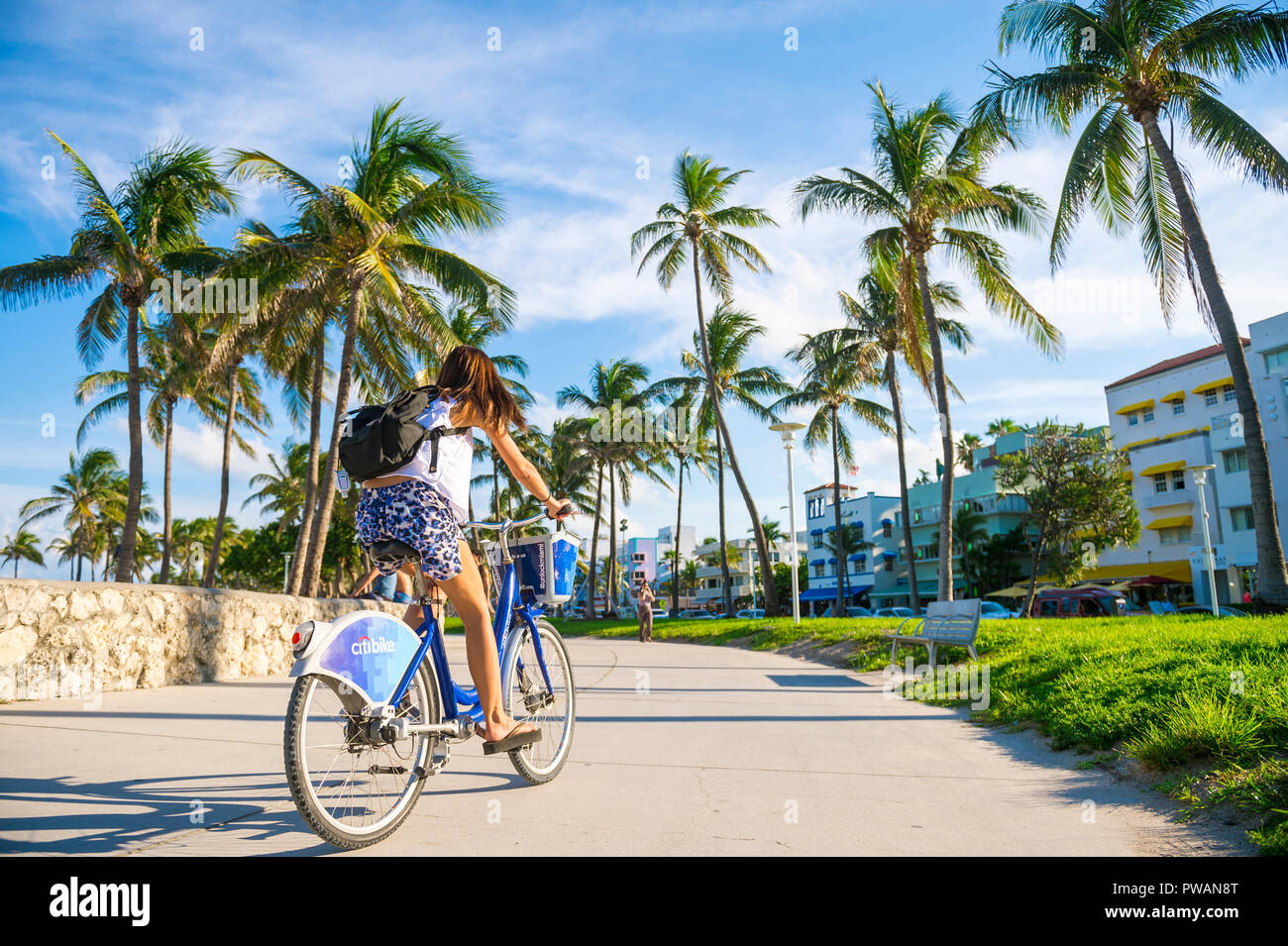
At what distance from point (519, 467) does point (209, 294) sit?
52.7ft

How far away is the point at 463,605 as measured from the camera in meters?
3.21

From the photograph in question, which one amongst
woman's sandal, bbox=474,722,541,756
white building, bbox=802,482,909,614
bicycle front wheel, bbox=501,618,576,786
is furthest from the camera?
white building, bbox=802,482,909,614

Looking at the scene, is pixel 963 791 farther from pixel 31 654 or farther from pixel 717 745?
pixel 31 654

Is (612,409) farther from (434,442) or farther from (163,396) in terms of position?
(434,442)

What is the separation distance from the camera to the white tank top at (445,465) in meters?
3.08

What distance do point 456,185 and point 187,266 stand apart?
711 centimetres

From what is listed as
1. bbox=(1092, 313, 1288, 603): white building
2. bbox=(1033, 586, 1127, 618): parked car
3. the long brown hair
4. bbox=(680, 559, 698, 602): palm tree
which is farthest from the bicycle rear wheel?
bbox=(680, 559, 698, 602): palm tree

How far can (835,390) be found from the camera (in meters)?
35.6

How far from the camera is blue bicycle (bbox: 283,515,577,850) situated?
264 centimetres

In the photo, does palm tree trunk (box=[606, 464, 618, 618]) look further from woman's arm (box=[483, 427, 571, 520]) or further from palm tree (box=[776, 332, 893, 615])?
woman's arm (box=[483, 427, 571, 520])

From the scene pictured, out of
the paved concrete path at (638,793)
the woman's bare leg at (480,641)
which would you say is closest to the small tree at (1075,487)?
the paved concrete path at (638,793)

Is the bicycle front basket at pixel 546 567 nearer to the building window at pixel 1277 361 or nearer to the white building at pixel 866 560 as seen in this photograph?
the building window at pixel 1277 361

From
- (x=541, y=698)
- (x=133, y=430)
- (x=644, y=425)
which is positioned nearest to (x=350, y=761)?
(x=541, y=698)

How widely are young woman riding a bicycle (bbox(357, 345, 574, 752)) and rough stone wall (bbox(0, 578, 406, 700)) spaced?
2.27 metres
